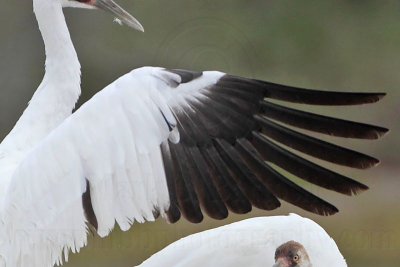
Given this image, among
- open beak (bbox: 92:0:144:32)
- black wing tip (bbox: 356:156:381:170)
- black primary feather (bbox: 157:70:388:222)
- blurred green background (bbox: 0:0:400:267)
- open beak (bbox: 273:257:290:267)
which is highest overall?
blurred green background (bbox: 0:0:400:267)

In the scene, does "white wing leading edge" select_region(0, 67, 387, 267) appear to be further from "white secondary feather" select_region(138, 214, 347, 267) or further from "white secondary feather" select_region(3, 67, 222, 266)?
"white secondary feather" select_region(138, 214, 347, 267)

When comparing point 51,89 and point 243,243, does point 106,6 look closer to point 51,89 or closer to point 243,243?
point 51,89

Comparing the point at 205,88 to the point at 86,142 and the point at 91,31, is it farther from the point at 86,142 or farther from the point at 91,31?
the point at 91,31

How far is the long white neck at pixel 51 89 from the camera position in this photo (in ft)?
18.6

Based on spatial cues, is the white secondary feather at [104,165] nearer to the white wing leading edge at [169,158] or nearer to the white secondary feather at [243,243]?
the white wing leading edge at [169,158]

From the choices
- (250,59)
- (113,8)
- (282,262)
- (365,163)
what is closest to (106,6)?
(113,8)

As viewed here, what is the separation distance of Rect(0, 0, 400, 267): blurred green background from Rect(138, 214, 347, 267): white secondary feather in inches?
126

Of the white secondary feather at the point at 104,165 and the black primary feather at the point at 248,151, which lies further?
the black primary feather at the point at 248,151

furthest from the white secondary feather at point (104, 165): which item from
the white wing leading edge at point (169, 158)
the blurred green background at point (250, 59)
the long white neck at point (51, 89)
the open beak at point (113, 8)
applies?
the blurred green background at point (250, 59)

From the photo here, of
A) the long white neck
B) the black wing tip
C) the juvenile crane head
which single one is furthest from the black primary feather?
the long white neck

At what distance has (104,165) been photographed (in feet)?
16.5

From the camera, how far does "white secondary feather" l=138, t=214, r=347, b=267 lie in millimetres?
5645

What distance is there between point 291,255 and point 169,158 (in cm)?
77

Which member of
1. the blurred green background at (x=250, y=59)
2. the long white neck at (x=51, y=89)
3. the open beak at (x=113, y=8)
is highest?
the blurred green background at (x=250, y=59)
